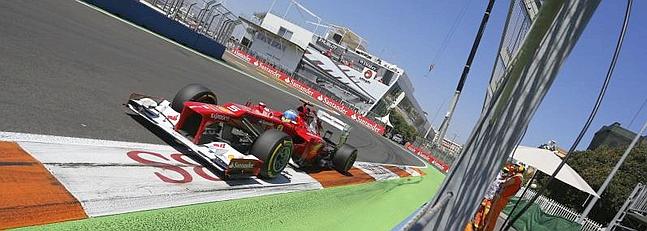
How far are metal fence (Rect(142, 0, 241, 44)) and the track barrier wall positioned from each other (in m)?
1.80

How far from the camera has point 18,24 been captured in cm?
939

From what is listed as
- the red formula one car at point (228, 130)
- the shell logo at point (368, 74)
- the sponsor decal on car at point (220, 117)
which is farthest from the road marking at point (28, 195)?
the shell logo at point (368, 74)

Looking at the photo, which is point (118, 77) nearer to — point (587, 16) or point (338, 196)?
point (338, 196)

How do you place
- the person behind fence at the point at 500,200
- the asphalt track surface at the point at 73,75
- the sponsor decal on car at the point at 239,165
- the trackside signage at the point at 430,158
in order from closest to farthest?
the asphalt track surface at the point at 73,75 < the sponsor decal on car at the point at 239,165 < the person behind fence at the point at 500,200 < the trackside signage at the point at 430,158

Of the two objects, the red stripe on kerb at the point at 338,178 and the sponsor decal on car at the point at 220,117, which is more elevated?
the sponsor decal on car at the point at 220,117

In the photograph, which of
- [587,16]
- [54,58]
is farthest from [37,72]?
[587,16]

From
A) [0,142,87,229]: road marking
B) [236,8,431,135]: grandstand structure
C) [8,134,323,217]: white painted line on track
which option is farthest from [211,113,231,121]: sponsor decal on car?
[236,8,431,135]: grandstand structure

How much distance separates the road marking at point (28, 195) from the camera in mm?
3329

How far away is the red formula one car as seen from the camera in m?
6.08

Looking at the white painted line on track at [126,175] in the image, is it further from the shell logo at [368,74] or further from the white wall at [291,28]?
the shell logo at [368,74]

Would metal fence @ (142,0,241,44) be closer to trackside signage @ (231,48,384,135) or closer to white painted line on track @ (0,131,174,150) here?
trackside signage @ (231,48,384,135)

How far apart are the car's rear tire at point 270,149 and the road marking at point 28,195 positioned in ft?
9.23

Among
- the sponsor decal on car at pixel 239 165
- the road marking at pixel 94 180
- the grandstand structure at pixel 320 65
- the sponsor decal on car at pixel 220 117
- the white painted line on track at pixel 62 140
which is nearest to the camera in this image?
the road marking at pixel 94 180

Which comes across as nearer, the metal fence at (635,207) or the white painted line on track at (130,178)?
the white painted line on track at (130,178)
